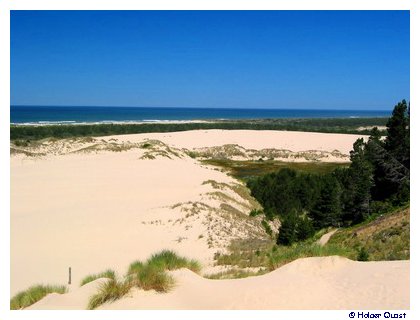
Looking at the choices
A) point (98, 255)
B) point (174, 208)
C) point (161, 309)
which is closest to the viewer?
point (161, 309)

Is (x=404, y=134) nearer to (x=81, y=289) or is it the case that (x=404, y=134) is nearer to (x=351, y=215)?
(x=351, y=215)

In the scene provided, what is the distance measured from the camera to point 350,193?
2148 cm

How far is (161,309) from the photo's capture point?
707cm

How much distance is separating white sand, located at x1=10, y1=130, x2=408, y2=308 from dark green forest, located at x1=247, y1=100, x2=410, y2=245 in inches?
79.5

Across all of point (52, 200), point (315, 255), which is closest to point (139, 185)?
point (52, 200)

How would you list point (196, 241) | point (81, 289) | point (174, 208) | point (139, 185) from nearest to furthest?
point (81, 289)
point (196, 241)
point (174, 208)
point (139, 185)

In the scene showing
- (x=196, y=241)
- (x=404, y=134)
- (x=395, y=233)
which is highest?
(x=404, y=134)

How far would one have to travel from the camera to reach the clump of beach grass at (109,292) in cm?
729

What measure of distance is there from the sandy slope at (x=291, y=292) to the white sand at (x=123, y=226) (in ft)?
0.10

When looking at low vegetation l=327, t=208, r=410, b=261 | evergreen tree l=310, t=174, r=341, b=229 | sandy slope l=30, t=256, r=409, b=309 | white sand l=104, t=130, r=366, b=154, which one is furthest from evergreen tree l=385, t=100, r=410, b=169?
white sand l=104, t=130, r=366, b=154

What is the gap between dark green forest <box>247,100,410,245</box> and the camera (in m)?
19.7

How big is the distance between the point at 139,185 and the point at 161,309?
66.8 feet

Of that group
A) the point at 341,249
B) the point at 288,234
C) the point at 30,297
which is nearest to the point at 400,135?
the point at 288,234

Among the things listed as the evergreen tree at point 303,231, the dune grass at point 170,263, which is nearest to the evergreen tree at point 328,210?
the evergreen tree at point 303,231
